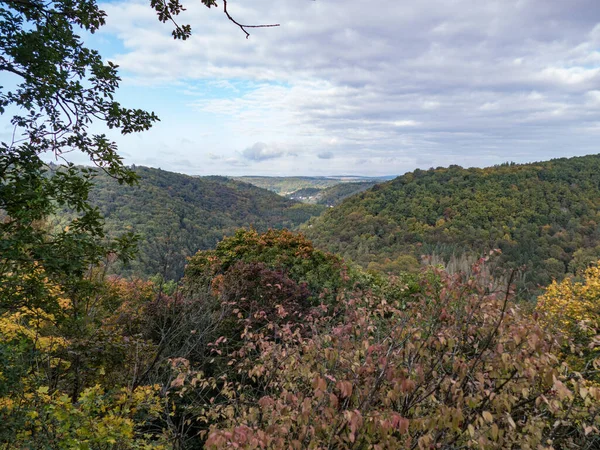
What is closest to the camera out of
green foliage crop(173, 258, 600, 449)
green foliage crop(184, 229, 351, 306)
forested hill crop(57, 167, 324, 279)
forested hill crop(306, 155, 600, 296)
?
green foliage crop(173, 258, 600, 449)

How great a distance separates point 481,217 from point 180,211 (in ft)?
231

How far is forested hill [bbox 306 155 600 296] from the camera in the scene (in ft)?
201

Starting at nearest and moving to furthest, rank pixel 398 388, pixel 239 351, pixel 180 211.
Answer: pixel 398 388 < pixel 239 351 < pixel 180 211

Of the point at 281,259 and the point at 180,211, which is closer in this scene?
the point at 281,259

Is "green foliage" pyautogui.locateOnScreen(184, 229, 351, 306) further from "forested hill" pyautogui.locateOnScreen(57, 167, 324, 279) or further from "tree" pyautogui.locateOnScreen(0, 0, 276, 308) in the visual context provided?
"forested hill" pyautogui.locateOnScreen(57, 167, 324, 279)

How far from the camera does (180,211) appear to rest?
296 feet

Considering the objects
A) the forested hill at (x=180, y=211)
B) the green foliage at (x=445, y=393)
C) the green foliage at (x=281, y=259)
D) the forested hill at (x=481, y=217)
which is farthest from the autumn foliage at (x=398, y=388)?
the forested hill at (x=481, y=217)

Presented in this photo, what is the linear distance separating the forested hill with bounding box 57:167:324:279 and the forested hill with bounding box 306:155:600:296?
933 inches

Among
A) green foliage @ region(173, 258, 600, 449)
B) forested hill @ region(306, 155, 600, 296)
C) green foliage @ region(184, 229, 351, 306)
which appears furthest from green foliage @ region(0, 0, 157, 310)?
forested hill @ region(306, 155, 600, 296)

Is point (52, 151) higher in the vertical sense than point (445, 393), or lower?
higher

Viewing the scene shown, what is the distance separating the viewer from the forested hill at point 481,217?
61.4 meters

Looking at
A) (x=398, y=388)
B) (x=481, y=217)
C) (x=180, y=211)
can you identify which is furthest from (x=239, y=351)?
(x=180, y=211)

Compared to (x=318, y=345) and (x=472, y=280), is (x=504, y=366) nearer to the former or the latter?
(x=472, y=280)

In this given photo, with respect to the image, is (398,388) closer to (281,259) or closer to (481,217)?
(281,259)
